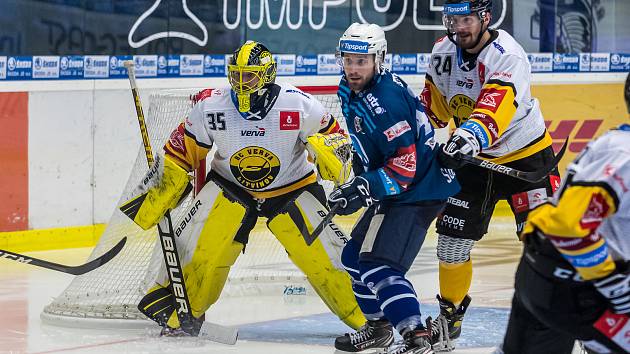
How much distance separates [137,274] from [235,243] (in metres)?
0.75

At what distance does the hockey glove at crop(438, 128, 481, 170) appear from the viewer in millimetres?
4656

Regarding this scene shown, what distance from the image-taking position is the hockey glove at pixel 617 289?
128 inches

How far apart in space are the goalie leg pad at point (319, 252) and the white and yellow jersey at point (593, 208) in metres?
2.15

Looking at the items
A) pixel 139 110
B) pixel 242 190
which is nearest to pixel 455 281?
pixel 242 190

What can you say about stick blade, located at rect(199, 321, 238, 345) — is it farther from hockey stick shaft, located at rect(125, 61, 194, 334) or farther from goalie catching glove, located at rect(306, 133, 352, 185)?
goalie catching glove, located at rect(306, 133, 352, 185)

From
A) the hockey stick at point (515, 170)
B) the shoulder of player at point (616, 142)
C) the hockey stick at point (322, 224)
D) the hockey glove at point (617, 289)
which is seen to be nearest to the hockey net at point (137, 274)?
the hockey stick at point (322, 224)

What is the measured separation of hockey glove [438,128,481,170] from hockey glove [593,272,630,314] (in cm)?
142

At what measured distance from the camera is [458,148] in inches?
183

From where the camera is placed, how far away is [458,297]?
5289mm

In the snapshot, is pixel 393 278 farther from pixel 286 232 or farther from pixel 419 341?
pixel 286 232

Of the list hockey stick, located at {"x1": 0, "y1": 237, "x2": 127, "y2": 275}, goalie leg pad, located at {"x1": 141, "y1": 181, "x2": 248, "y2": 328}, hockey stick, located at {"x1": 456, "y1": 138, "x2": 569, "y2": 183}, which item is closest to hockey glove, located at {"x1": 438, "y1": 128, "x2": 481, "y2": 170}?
hockey stick, located at {"x1": 456, "y1": 138, "x2": 569, "y2": 183}

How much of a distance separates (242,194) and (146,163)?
2.80ft

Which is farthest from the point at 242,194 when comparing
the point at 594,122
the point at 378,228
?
the point at 594,122

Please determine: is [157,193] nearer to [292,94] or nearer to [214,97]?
[214,97]
